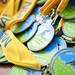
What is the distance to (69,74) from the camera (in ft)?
4.76

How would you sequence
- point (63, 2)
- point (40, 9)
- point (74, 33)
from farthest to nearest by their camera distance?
point (40, 9), point (63, 2), point (74, 33)

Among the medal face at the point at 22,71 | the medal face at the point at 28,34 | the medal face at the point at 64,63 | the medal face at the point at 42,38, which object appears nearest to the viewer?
the medal face at the point at 64,63

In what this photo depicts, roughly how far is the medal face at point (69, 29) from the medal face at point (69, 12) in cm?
5

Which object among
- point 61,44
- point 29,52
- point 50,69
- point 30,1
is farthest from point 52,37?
point 30,1

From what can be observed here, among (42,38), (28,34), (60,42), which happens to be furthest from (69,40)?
(28,34)

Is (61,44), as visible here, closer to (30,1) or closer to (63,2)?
(63,2)

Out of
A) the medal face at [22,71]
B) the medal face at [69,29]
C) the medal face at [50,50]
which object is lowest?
the medal face at [22,71]

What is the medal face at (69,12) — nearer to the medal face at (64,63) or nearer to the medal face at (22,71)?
the medal face at (64,63)

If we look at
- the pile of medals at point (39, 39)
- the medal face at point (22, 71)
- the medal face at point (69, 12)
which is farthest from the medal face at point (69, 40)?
the medal face at point (22, 71)

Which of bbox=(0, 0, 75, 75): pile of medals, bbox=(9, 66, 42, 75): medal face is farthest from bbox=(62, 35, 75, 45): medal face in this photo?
bbox=(9, 66, 42, 75): medal face

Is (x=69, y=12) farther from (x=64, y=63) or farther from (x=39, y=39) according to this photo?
(x=64, y=63)

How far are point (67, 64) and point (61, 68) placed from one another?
0.14 feet

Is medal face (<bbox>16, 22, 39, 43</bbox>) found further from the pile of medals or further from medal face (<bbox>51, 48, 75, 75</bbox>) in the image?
medal face (<bbox>51, 48, 75, 75</bbox>)

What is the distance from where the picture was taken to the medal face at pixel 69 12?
1.79 metres
